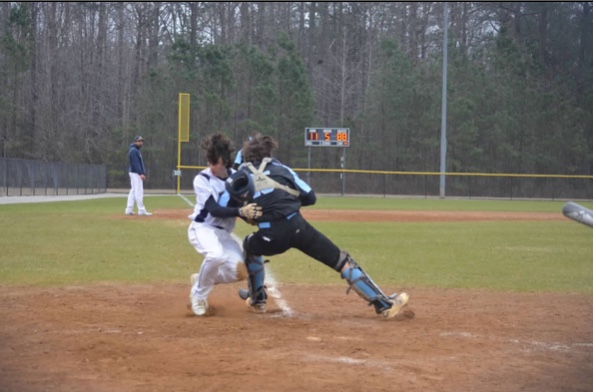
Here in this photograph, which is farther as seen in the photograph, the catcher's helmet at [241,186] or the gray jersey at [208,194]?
the gray jersey at [208,194]

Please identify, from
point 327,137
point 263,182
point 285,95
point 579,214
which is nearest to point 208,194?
point 263,182

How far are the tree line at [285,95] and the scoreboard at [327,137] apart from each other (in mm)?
7723

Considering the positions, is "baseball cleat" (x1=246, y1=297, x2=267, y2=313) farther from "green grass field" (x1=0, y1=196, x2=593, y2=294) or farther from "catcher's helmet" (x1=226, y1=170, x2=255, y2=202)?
"green grass field" (x1=0, y1=196, x2=593, y2=294)

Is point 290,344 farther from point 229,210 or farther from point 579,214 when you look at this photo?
point 579,214

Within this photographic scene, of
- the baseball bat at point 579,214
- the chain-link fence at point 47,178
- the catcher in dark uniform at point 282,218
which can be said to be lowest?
the chain-link fence at point 47,178

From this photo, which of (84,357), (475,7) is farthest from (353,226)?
(475,7)

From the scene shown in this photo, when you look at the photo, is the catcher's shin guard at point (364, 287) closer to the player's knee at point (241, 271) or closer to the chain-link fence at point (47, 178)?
the player's knee at point (241, 271)

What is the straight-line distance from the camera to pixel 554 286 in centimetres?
1035

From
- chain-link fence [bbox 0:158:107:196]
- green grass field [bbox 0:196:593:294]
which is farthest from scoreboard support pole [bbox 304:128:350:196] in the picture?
green grass field [bbox 0:196:593:294]

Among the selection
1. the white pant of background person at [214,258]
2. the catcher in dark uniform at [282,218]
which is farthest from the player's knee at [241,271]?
the catcher in dark uniform at [282,218]

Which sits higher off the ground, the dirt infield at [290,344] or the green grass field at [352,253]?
the dirt infield at [290,344]

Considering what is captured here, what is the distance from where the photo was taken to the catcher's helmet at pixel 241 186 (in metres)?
7.49

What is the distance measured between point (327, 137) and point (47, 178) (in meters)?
14.0

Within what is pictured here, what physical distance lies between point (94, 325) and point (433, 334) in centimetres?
278
